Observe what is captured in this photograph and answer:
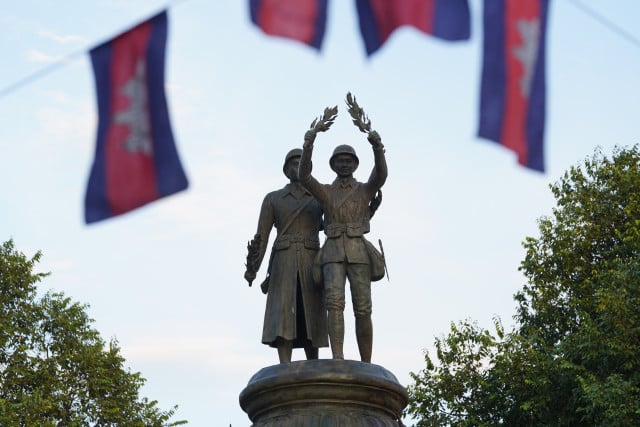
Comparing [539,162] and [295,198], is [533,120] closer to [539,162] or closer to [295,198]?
[539,162]

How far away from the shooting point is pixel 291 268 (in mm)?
13820

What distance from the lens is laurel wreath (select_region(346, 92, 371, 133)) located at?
43.4 ft

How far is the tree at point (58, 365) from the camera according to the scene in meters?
30.3

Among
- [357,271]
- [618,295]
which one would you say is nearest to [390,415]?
[357,271]

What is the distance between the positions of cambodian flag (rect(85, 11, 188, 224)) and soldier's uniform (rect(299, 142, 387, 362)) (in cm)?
363

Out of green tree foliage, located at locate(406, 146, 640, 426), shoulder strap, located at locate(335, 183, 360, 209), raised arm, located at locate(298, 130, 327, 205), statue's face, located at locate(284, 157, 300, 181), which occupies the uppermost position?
green tree foliage, located at locate(406, 146, 640, 426)

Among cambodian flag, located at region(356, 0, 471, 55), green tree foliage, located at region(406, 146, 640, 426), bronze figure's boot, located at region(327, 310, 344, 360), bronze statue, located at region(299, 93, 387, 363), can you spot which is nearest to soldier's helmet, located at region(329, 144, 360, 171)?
bronze statue, located at region(299, 93, 387, 363)

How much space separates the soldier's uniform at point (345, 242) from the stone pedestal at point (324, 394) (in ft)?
1.31

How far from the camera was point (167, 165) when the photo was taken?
9547mm

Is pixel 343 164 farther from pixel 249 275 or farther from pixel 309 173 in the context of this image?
pixel 249 275

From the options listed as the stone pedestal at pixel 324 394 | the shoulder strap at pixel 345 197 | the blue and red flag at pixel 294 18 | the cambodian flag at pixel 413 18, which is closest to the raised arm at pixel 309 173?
the shoulder strap at pixel 345 197

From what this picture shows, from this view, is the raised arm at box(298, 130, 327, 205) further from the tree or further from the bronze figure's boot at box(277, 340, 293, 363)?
the tree

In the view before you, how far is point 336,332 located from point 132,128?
14.1 ft

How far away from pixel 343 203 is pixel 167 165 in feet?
14.5
